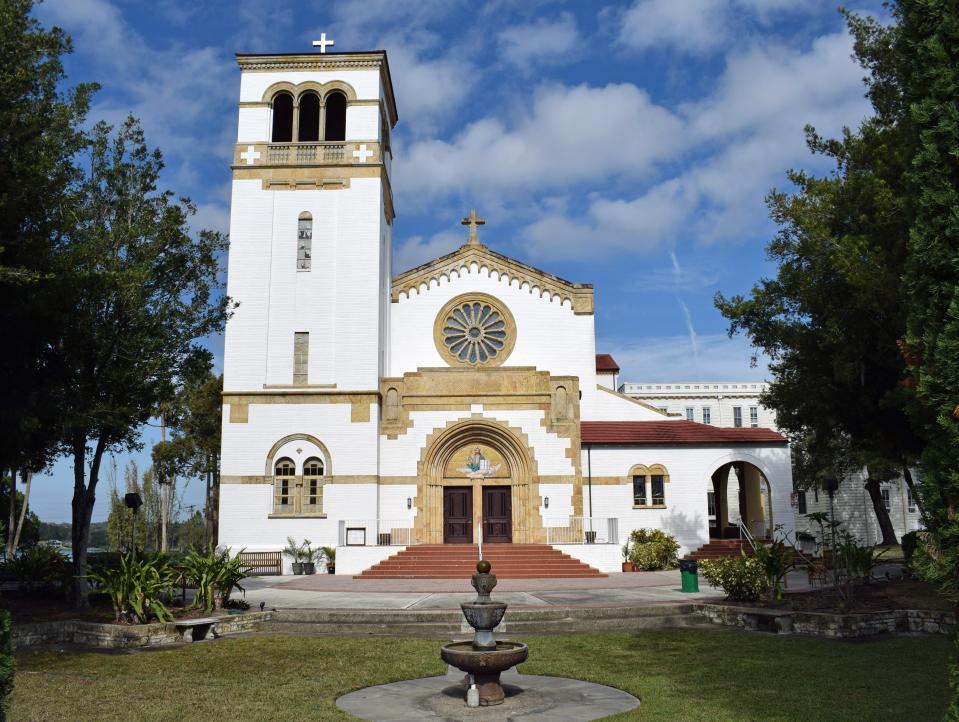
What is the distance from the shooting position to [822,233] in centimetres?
1803

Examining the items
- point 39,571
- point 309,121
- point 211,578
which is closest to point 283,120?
point 309,121

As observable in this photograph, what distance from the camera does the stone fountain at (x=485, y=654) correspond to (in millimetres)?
9742

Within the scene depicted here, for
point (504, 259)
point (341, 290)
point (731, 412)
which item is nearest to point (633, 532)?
point (504, 259)

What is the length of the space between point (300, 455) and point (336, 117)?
45.4ft

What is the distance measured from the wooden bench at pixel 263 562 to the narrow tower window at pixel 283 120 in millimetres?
16182

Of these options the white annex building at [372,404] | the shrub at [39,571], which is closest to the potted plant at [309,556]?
the white annex building at [372,404]

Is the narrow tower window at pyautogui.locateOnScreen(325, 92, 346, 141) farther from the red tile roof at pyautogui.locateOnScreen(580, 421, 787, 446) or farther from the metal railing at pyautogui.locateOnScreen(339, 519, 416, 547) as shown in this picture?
the red tile roof at pyautogui.locateOnScreen(580, 421, 787, 446)

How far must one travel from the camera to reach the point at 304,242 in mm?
30641

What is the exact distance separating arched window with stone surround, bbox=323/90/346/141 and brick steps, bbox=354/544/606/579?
16.7 metres

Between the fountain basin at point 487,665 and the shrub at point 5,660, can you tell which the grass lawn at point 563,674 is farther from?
the shrub at point 5,660

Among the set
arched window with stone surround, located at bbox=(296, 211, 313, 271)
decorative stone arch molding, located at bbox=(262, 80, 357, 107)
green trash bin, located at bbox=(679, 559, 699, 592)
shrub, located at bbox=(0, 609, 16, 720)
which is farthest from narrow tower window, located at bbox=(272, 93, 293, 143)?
shrub, located at bbox=(0, 609, 16, 720)

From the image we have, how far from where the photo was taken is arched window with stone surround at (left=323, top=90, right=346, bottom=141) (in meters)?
32.2

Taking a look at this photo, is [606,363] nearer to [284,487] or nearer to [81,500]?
[284,487]

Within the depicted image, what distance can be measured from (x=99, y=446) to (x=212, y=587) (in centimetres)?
478
